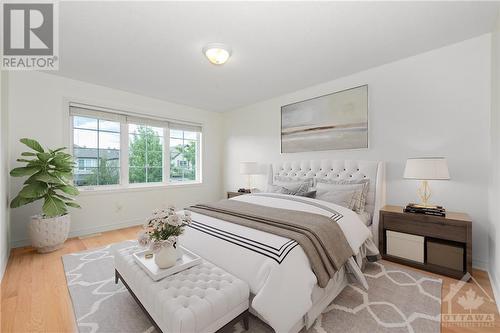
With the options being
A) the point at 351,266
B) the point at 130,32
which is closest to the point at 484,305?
the point at 351,266

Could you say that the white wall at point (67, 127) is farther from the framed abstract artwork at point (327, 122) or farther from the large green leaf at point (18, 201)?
the framed abstract artwork at point (327, 122)

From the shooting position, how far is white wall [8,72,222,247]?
2.96m

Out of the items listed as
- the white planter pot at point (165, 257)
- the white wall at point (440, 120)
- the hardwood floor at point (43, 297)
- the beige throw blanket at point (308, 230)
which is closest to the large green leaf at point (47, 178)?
the hardwood floor at point (43, 297)

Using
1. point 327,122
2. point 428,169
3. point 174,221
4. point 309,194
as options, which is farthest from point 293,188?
point 174,221

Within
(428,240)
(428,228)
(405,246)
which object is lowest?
(405,246)

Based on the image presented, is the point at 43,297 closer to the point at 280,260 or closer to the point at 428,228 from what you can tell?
the point at 280,260

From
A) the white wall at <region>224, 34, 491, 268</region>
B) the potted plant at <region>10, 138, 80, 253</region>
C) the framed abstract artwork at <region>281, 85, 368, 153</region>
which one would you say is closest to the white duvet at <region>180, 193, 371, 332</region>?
the white wall at <region>224, 34, 491, 268</region>

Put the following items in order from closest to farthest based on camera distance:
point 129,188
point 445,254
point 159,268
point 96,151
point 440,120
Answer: point 159,268 → point 445,254 → point 440,120 → point 96,151 → point 129,188

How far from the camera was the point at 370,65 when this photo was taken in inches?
116

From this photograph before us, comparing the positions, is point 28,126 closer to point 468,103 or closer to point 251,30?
point 251,30

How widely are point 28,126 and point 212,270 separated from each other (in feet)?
11.4

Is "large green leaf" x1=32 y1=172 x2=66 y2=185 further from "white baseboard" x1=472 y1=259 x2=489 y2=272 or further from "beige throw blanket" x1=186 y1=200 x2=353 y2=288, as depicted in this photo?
"white baseboard" x1=472 y1=259 x2=489 y2=272

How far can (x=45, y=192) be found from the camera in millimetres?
2764

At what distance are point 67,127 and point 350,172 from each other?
4387mm
